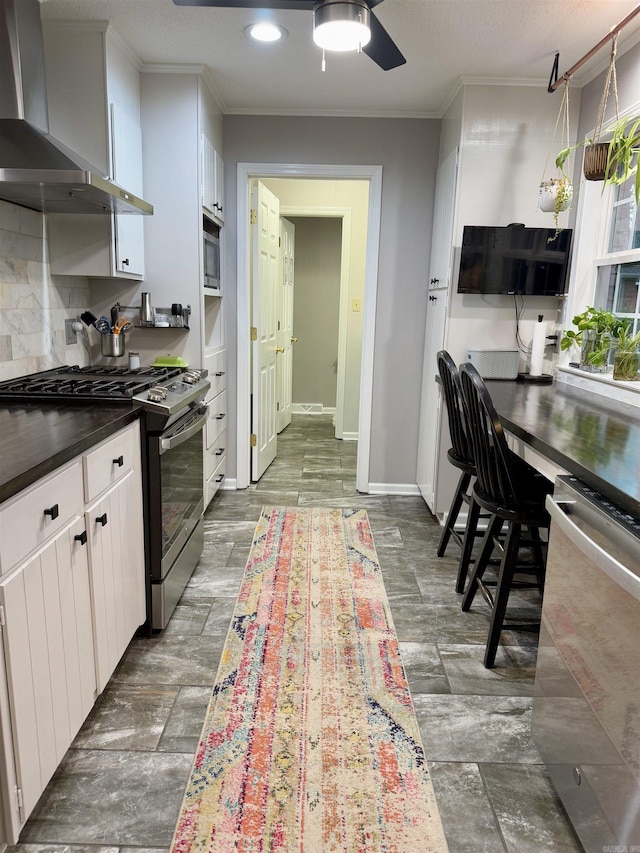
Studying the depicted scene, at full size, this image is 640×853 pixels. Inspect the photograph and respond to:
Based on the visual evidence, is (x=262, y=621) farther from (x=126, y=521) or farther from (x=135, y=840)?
(x=135, y=840)

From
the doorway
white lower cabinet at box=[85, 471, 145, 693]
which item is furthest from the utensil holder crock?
white lower cabinet at box=[85, 471, 145, 693]

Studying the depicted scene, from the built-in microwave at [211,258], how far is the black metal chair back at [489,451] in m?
1.72

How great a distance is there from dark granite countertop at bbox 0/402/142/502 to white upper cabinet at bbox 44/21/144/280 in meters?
1.00

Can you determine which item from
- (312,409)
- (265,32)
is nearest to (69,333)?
(265,32)

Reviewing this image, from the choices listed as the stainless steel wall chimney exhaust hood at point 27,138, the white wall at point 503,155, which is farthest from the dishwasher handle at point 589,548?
the white wall at point 503,155

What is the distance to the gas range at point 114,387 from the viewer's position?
79.9 inches

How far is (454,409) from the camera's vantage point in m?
2.59

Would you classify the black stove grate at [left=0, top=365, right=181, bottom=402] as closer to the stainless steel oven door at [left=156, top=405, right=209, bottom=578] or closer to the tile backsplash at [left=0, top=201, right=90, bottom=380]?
the tile backsplash at [left=0, top=201, right=90, bottom=380]

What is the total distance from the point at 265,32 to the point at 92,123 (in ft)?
2.82

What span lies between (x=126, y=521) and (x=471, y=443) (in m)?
1.33

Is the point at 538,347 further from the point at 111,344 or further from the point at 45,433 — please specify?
the point at 45,433

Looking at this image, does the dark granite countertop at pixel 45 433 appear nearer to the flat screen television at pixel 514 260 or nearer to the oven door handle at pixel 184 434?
the oven door handle at pixel 184 434

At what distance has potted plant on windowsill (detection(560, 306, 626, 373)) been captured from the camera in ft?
8.75

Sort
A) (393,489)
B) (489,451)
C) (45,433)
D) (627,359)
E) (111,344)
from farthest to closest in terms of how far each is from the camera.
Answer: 1. (393,489)
2. (111,344)
3. (627,359)
4. (489,451)
5. (45,433)
